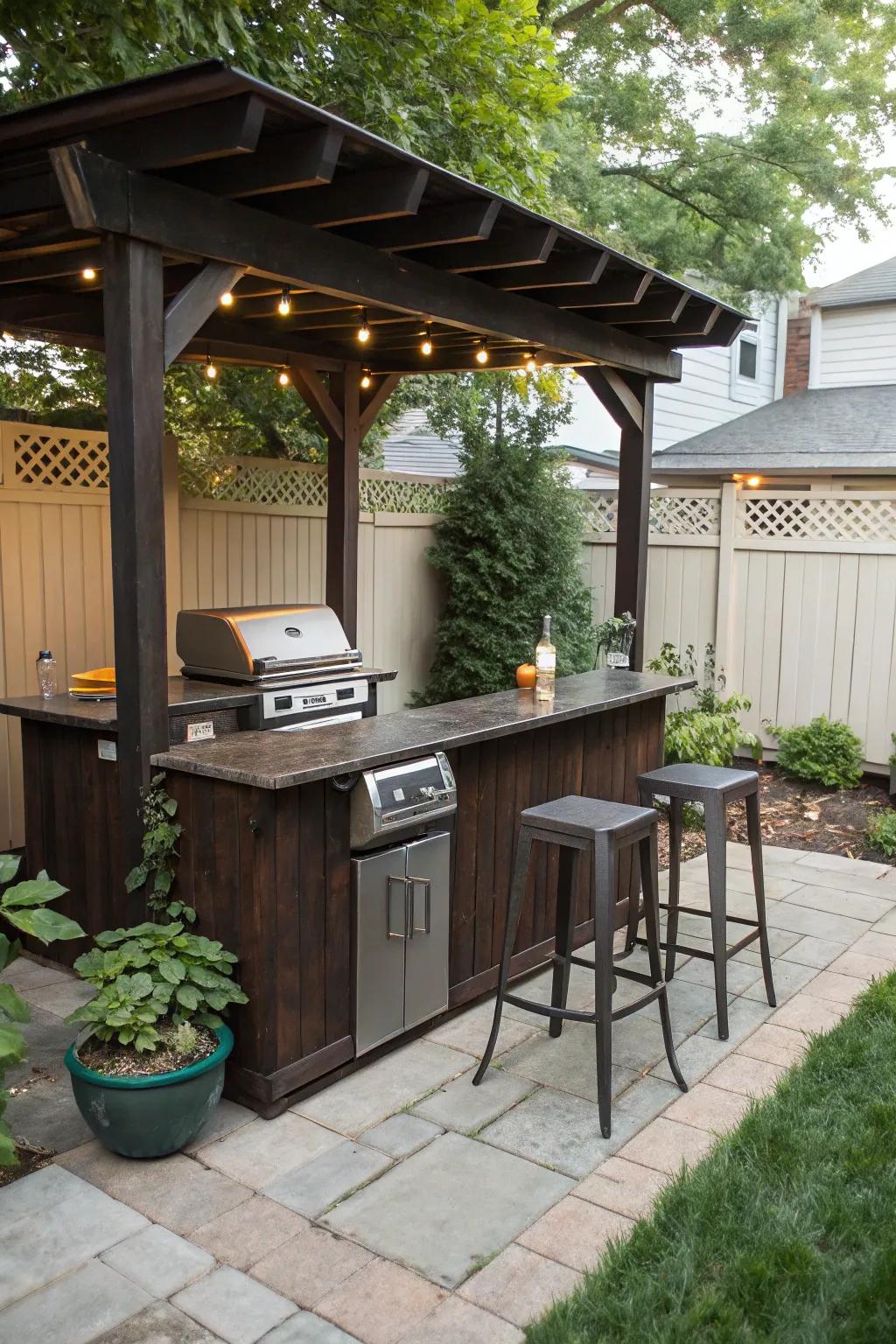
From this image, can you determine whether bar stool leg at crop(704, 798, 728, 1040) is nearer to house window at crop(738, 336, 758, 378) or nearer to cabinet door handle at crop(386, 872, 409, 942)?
cabinet door handle at crop(386, 872, 409, 942)

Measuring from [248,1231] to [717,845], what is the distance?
185 centimetres

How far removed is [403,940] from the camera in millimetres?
3373

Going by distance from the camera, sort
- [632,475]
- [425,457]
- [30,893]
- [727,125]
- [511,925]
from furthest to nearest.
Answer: [425,457], [727,125], [632,475], [511,925], [30,893]

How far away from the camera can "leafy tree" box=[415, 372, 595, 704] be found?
729 centimetres

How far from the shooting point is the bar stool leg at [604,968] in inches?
117

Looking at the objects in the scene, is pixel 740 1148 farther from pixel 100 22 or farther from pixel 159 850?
pixel 100 22

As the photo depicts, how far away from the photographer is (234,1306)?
7.36 ft

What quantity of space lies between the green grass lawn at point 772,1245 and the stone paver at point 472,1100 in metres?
0.59

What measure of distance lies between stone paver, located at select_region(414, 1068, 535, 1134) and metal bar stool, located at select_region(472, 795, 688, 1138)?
5cm

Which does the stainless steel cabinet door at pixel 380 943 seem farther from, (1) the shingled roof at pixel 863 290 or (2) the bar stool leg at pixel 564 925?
(1) the shingled roof at pixel 863 290

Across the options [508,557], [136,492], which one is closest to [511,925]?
[136,492]

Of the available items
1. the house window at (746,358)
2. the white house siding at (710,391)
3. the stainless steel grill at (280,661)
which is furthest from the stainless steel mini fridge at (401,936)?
the house window at (746,358)

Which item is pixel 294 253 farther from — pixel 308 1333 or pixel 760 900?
pixel 308 1333

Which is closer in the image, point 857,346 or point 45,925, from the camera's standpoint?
Answer: point 45,925
